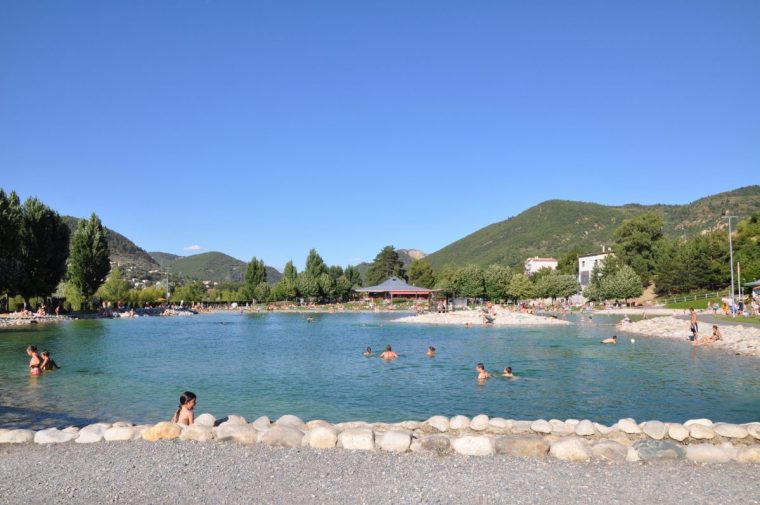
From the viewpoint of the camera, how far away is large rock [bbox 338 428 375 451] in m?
8.58

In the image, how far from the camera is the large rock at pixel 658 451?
7953 mm

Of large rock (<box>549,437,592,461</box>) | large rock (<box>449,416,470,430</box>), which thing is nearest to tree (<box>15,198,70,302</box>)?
large rock (<box>449,416,470,430</box>)

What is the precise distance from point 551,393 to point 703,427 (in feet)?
26.0

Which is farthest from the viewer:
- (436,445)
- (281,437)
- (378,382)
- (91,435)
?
(378,382)

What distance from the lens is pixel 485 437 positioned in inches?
336

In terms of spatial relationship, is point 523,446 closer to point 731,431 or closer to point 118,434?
point 731,431

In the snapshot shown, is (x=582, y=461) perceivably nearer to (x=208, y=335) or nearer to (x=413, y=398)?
(x=413, y=398)

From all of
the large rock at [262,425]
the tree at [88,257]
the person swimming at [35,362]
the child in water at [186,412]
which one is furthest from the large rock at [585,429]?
the tree at [88,257]

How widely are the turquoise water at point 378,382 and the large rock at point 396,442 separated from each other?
5287mm

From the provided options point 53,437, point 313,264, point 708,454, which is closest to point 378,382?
point 53,437

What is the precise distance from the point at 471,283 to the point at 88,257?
52.5 metres

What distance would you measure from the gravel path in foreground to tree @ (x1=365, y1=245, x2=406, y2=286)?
119 m

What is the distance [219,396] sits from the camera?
56.3 ft

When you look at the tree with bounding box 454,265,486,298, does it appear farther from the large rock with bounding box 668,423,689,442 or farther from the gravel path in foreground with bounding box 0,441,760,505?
the gravel path in foreground with bounding box 0,441,760,505
